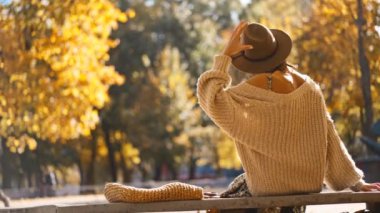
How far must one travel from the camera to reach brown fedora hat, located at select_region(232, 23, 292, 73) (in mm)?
5617

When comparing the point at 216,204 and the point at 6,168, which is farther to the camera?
the point at 6,168

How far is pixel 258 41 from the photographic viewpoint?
5.61 metres

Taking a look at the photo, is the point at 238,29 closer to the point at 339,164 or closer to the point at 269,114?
the point at 269,114

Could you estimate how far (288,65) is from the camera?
19.1 feet

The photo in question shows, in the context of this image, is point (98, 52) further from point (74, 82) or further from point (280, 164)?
point (280, 164)

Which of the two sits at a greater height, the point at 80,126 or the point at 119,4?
the point at 119,4

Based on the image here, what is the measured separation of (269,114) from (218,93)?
347 mm

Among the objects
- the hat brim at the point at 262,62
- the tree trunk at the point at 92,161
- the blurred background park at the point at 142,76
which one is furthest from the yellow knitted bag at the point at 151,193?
the tree trunk at the point at 92,161

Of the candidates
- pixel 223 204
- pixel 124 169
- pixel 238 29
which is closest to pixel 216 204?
pixel 223 204

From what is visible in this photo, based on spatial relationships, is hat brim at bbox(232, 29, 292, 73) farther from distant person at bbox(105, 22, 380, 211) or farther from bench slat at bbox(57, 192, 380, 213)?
bench slat at bbox(57, 192, 380, 213)

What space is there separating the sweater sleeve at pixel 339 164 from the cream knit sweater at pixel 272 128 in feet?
0.22

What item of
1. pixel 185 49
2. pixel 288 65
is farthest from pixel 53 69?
pixel 185 49

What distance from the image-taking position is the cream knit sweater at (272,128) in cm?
540

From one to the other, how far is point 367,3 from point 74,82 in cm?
614
